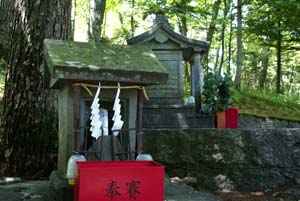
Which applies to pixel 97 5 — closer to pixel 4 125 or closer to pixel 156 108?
pixel 156 108

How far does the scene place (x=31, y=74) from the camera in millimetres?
5746

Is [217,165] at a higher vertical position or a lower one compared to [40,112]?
lower

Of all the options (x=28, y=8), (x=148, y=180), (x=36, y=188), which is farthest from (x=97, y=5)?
(x=148, y=180)

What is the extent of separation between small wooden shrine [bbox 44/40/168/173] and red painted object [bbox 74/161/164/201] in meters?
0.71

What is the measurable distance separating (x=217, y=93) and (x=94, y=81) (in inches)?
216

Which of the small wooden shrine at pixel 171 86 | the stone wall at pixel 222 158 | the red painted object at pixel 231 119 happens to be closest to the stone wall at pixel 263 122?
the small wooden shrine at pixel 171 86

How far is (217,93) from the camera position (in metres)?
8.88

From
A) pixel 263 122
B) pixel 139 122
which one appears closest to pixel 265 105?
pixel 263 122

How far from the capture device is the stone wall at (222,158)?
24.2 ft

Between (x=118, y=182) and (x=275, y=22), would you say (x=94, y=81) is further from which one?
(x=275, y=22)

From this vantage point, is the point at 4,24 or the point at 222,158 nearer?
the point at 222,158

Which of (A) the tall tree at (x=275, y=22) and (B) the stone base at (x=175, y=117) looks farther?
(A) the tall tree at (x=275, y=22)

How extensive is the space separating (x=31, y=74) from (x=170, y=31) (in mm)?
4346

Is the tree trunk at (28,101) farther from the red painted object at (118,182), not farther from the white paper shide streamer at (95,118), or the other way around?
the red painted object at (118,182)
